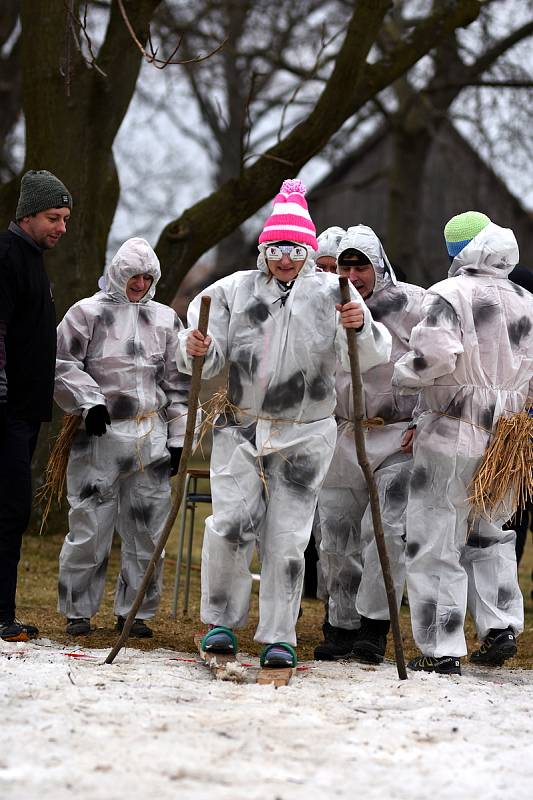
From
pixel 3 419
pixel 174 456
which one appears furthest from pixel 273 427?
pixel 174 456

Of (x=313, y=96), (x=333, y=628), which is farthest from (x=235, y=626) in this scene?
(x=313, y=96)

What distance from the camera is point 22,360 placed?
5863 millimetres

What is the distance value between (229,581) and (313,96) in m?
15.6

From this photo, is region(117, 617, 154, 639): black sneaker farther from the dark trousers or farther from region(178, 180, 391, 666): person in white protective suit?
region(178, 180, 391, 666): person in white protective suit

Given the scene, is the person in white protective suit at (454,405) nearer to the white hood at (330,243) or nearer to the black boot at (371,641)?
the black boot at (371,641)

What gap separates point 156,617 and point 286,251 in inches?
111

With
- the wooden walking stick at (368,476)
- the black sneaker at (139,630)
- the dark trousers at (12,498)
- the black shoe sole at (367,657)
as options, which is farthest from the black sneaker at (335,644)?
the dark trousers at (12,498)

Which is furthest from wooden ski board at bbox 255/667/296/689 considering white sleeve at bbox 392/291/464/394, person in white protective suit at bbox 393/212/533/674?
white sleeve at bbox 392/291/464/394

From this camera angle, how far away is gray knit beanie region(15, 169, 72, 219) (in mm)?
5969

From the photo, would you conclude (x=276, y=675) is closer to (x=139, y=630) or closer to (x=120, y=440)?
(x=139, y=630)

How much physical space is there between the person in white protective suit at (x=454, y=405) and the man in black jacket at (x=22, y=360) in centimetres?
167

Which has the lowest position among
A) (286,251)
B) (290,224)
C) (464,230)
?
(286,251)

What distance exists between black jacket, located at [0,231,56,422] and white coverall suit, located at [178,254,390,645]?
823mm

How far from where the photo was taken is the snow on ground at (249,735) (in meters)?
3.51
